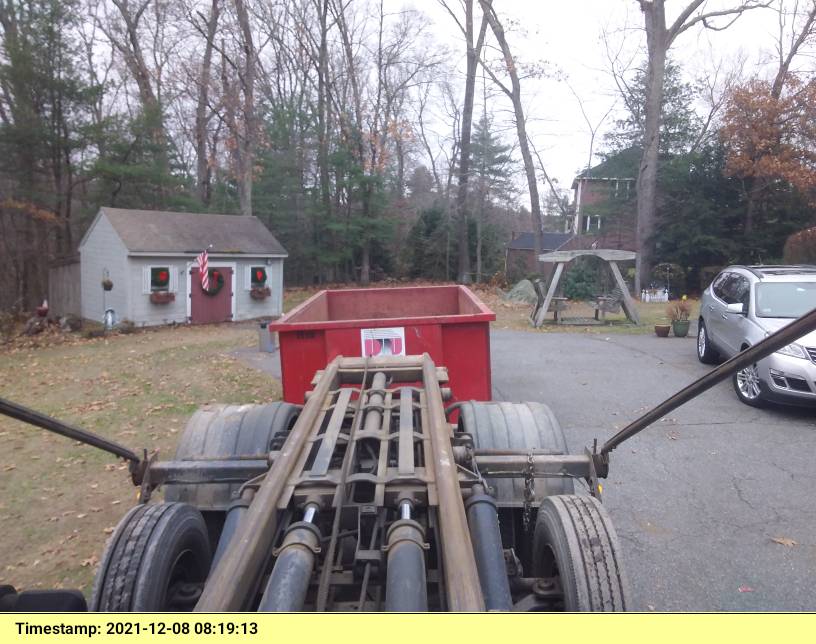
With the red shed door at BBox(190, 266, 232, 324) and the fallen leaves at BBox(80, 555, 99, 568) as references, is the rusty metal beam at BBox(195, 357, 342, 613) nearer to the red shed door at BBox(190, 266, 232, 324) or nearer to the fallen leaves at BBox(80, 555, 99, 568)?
the fallen leaves at BBox(80, 555, 99, 568)

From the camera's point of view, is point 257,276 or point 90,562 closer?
point 90,562

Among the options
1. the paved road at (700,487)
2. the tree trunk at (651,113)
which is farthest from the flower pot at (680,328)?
the tree trunk at (651,113)

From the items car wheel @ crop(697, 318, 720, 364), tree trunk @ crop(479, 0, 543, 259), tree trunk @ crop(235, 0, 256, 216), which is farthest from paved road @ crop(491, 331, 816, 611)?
tree trunk @ crop(235, 0, 256, 216)

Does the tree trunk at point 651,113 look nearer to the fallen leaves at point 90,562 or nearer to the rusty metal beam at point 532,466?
the rusty metal beam at point 532,466

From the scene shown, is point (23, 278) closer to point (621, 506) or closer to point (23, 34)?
point (23, 34)

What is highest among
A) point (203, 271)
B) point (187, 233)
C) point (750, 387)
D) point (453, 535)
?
point (187, 233)

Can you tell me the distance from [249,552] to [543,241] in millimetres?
44203

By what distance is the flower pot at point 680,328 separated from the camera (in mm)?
14266

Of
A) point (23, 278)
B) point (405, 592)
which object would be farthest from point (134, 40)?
point (405, 592)

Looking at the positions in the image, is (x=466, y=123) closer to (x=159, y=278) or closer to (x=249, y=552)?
(x=159, y=278)

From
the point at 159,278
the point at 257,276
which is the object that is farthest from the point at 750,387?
the point at 257,276

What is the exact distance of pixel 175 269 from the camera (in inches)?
849

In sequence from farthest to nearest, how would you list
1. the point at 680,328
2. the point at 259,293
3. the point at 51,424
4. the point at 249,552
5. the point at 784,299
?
the point at 259,293 < the point at 680,328 < the point at 784,299 < the point at 51,424 < the point at 249,552

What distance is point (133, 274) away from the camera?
20.6 meters
